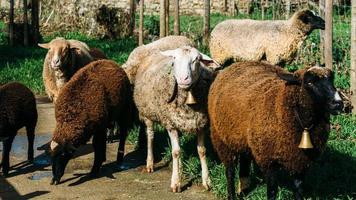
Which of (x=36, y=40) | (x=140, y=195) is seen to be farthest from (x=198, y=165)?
(x=36, y=40)

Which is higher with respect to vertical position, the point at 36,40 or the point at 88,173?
the point at 36,40

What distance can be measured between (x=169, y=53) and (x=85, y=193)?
1820mm

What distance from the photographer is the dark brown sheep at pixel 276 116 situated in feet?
17.8

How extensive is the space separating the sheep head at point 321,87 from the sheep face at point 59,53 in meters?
4.12

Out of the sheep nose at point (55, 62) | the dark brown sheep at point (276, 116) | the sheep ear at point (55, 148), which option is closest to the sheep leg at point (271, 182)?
the dark brown sheep at point (276, 116)

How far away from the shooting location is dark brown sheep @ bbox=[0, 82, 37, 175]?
7727 mm

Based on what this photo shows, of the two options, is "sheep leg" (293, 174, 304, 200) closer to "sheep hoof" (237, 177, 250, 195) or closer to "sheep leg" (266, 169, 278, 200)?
"sheep leg" (266, 169, 278, 200)

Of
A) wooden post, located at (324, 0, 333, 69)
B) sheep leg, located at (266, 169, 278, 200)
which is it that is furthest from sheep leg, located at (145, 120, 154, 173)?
wooden post, located at (324, 0, 333, 69)

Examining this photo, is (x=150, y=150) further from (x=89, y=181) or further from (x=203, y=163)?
(x=203, y=163)

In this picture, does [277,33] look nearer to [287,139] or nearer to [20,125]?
[20,125]

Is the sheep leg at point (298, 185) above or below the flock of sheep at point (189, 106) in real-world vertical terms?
below

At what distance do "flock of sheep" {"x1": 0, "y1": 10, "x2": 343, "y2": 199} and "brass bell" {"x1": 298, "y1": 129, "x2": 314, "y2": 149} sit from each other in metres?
0.04

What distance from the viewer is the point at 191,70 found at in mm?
6938

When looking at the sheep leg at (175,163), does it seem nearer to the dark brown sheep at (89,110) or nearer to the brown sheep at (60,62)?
the dark brown sheep at (89,110)
